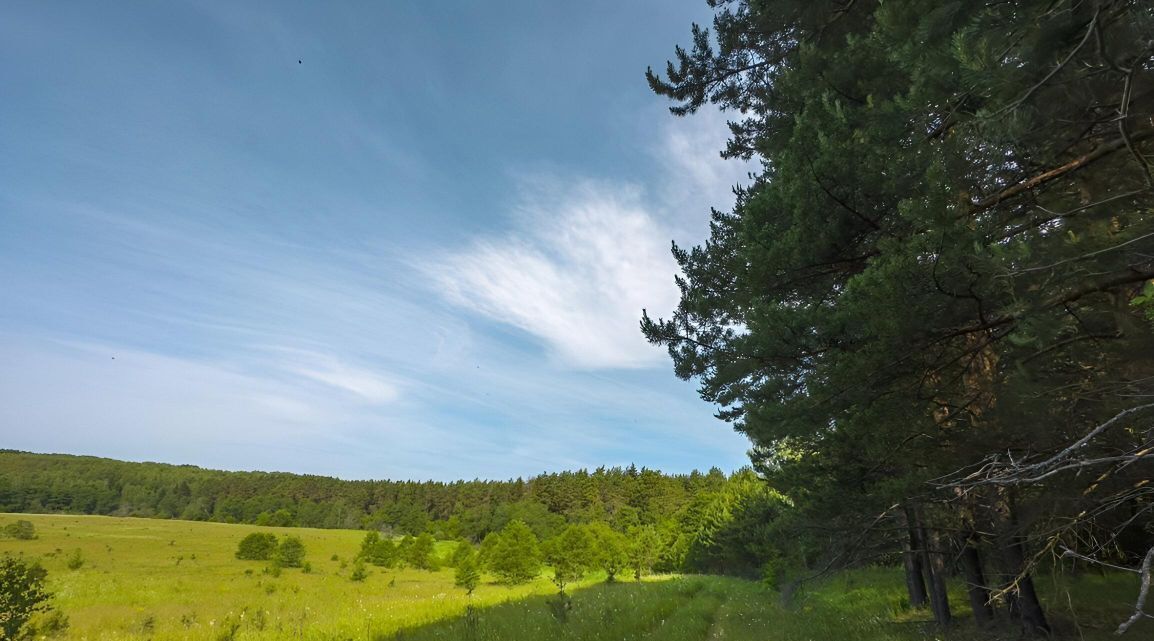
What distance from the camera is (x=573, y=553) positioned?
40.1 metres

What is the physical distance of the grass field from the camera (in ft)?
34.8

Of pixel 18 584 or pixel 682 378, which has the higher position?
pixel 682 378

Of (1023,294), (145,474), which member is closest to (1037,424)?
(1023,294)

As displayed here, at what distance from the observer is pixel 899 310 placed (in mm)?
5477

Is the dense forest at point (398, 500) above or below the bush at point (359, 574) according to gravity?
above

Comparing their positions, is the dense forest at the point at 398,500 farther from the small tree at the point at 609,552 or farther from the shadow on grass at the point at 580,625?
the shadow on grass at the point at 580,625

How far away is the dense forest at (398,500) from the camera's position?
2592 inches

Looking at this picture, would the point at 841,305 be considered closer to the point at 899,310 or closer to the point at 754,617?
the point at 899,310

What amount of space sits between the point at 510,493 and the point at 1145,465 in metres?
101

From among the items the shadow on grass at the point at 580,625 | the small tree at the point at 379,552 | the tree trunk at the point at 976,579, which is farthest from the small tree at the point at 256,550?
the tree trunk at the point at 976,579

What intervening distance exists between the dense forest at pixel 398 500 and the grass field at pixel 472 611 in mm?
30633

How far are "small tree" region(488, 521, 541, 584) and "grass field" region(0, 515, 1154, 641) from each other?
5.41m

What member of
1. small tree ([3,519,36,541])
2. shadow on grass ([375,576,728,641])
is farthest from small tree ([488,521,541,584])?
small tree ([3,519,36,541])

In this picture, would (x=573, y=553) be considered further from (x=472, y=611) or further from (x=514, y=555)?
(x=472, y=611)
